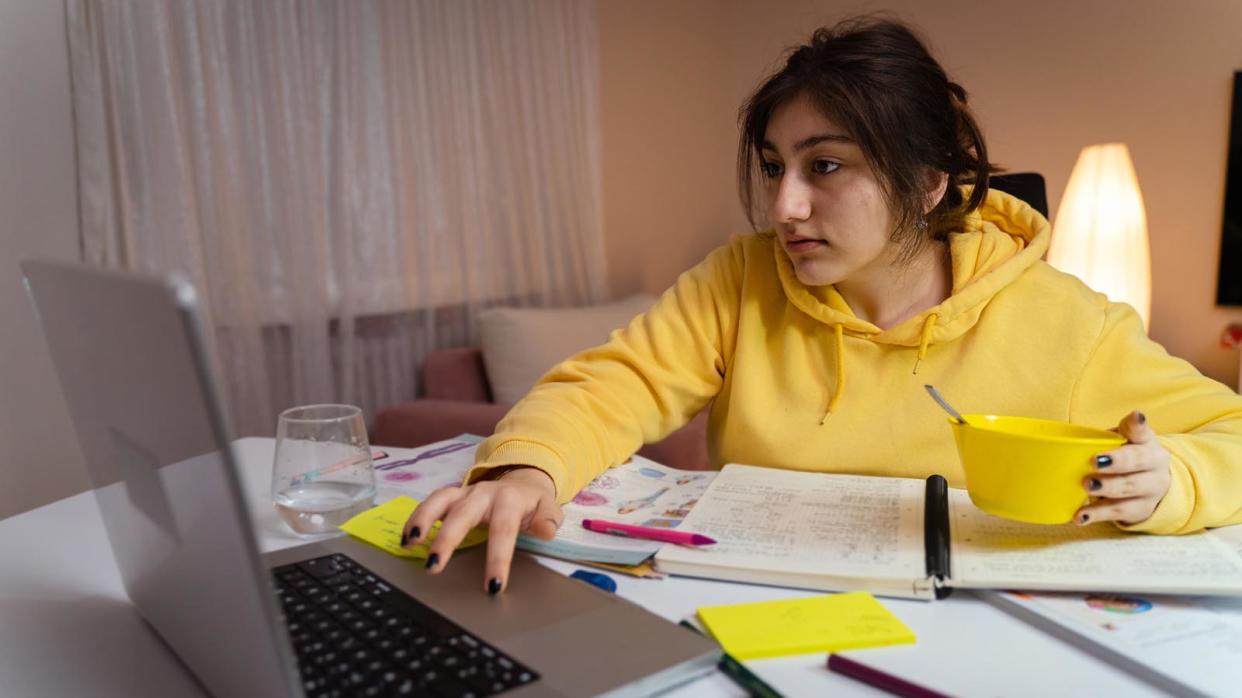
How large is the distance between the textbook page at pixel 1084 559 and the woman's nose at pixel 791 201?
418mm

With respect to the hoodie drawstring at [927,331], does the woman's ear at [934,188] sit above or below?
above

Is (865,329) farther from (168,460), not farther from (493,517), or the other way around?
(168,460)

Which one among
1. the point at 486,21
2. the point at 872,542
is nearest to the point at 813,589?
the point at 872,542

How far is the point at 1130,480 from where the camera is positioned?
0.80 metres

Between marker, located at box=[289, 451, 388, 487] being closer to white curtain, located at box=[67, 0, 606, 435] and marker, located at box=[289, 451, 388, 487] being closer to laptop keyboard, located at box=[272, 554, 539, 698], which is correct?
laptop keyboard, located at box=[272, 554, 539, 698]

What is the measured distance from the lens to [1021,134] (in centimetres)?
322

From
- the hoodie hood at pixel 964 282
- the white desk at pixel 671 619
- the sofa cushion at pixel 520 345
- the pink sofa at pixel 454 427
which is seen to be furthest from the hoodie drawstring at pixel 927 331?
the sofa cushion at pixel 520 345

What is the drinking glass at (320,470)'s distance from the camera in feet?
2.97

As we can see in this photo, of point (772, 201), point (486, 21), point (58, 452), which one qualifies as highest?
point (486, 21)

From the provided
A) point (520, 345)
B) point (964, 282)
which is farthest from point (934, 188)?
point (520, 345)

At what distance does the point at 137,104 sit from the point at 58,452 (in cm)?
74

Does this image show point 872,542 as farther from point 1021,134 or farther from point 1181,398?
point 1021,134

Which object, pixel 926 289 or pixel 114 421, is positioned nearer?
pixel 114 421

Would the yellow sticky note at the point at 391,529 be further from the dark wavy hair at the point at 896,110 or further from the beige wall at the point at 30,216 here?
the beige wall at the point at 30,216
